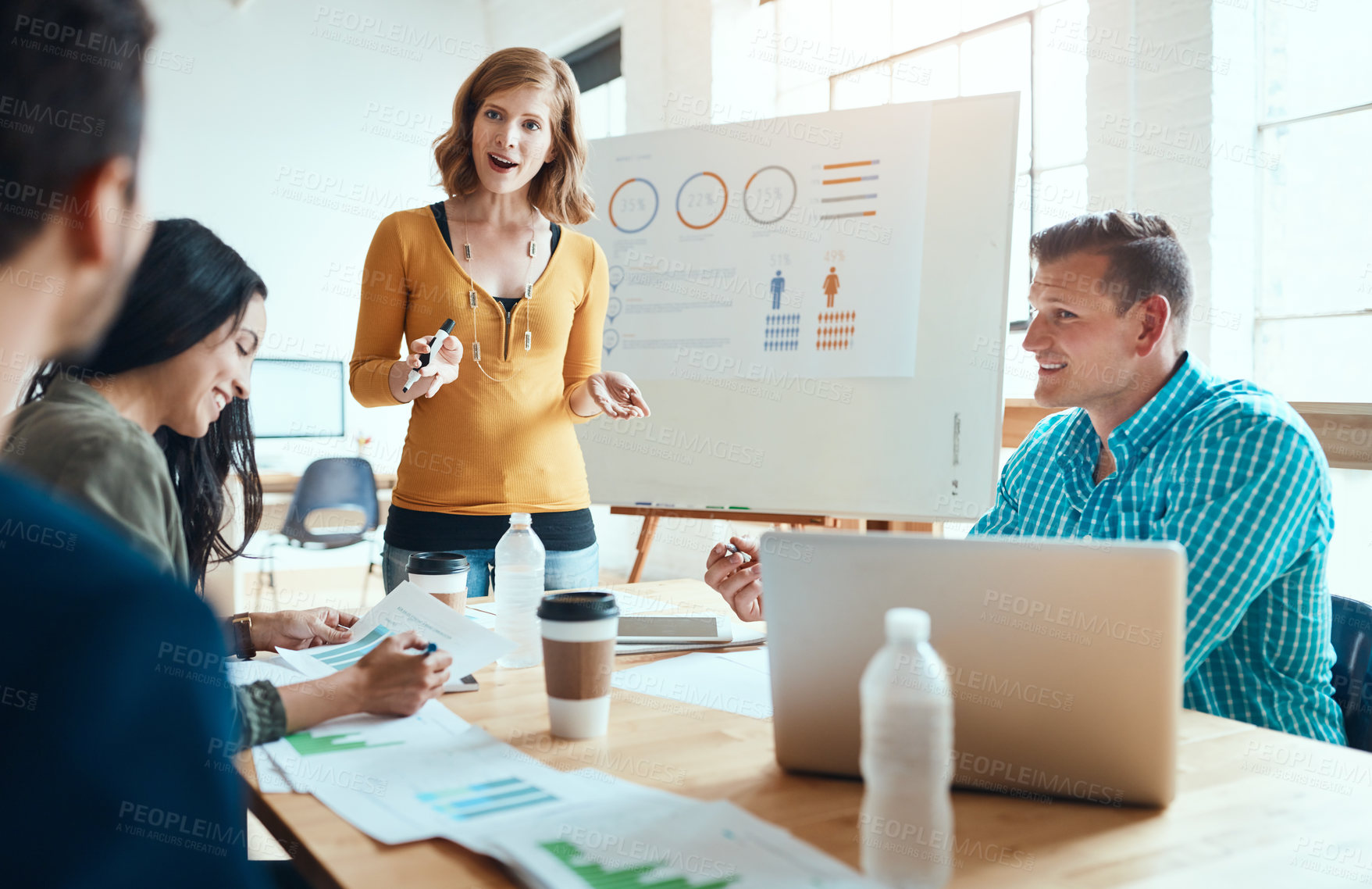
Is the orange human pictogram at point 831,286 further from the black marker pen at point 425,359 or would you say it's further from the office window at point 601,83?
the office window at point 601,83

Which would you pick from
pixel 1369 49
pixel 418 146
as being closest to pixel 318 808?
pixel 1369 49

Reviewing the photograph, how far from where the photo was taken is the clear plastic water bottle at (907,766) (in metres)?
0.66

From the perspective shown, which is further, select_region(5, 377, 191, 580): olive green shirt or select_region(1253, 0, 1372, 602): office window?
select_region(1253, 0, 1372, 602): office window

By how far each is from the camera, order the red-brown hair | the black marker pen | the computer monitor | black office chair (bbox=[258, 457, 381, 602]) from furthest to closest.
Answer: the computer monitor
black office chair (bbox=[258, 457, 381, 602])
the red-brown hair
the black marker pen

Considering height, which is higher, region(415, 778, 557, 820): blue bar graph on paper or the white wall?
the white wall

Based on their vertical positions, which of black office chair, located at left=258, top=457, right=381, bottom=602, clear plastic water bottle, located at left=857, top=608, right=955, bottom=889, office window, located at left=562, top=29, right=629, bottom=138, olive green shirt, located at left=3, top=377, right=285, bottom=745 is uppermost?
office window, located at left=562, top=29, right=629, bottom=138

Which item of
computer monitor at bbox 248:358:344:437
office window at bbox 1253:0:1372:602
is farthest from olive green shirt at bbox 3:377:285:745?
computer monitor at bbox 248:358:344:437

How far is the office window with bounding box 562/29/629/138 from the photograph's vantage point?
5289 millimetres

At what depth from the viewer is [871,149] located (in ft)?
8.02

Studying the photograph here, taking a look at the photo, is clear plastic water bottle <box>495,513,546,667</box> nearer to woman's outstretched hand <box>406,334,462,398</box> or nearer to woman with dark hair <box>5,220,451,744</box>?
woman with dark hair <box>5,220,451,744</box>

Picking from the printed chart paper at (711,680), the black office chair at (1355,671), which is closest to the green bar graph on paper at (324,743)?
the printed chart paper at (711,680)

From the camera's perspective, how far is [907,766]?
0.69 m

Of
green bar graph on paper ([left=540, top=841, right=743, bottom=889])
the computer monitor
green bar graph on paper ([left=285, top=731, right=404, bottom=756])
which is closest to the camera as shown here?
green bar graph on paper ([left=540, top=841, right=743, bottom=889])

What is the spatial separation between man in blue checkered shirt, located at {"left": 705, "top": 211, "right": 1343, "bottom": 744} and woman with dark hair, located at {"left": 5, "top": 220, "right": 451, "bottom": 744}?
53 centimetres
